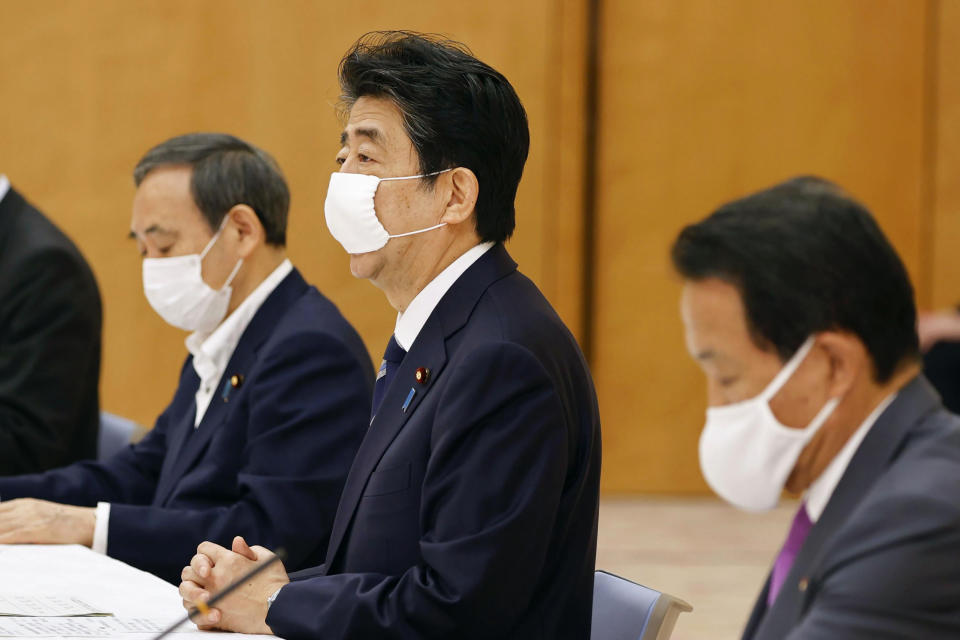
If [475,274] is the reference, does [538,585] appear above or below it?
below

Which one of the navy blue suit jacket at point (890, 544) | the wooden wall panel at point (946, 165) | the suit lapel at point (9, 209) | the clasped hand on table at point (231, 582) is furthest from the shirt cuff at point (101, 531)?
the wooden wall panel at point (946, 165)

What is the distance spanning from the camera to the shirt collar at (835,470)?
4.72ft

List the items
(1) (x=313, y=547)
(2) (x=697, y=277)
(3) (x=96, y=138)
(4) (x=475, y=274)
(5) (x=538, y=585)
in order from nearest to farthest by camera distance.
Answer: (2) (x=697, y=277) < (5) (x=538, y=585) < (4) (x=475, y=274) < (1) (x=313, y=547) < (3) (x=96, y=138)

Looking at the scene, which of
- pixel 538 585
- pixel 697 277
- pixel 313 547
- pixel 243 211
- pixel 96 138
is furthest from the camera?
pixel 96 138

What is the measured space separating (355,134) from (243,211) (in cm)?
72

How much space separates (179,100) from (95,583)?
4537mm

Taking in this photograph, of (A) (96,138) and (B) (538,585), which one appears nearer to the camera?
(B) (538,585)

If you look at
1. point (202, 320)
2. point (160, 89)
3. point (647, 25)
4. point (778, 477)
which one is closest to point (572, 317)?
point (647, 25)

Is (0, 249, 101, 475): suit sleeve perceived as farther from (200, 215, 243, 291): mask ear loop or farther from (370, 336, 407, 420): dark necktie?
(370, 336, 407, 420): dark necktie

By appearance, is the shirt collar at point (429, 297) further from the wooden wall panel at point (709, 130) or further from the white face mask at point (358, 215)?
the wooden wall panel at point (709, 130)

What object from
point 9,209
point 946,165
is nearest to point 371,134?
point 9,209

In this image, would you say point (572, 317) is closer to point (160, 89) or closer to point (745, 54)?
point (745, 54)

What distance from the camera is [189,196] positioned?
2863 millimetres

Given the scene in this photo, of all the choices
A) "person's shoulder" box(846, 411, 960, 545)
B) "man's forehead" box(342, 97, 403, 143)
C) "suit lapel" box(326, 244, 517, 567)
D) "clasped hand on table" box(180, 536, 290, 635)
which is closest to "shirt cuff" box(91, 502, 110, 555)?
"clasped hand on table" box(180, 536, 290, 635)
